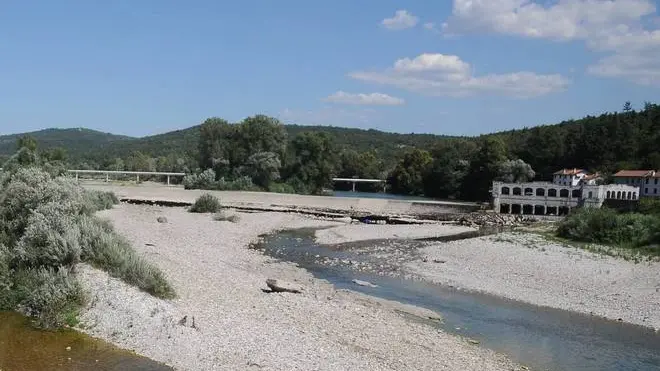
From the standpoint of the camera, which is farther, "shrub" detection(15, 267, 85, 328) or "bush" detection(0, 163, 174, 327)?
"bush" detection(0, 163, 174, 327)

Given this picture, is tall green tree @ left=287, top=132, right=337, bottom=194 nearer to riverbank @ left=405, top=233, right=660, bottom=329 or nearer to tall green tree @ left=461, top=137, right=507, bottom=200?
tall green tree @ left=461, top=137, right=507, bottom=200

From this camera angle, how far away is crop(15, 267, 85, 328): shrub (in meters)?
16.2

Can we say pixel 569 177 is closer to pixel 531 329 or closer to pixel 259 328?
pixel 531 329

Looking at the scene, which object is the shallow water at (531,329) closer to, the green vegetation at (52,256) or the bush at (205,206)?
the green vegetation at (52,256)

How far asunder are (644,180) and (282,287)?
72998 mm

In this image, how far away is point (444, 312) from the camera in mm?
22062

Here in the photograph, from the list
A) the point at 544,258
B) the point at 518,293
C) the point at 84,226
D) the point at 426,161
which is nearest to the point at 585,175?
the point at 426,161

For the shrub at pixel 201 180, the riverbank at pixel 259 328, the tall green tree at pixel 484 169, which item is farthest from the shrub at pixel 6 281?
the tall green tree at pixel 484 169

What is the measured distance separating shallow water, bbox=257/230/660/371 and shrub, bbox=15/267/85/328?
12.0 metres

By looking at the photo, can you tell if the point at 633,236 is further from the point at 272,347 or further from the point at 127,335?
the point at 127,335

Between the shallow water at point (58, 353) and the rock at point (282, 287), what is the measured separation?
815cm

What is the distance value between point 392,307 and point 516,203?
64.5 m

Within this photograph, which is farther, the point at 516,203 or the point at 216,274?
the point at 516,203

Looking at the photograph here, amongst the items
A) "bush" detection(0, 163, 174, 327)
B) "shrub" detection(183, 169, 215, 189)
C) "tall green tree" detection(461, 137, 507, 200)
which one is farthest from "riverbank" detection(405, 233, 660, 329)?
"tall green tree" detection(461, 137, 507, 200)
